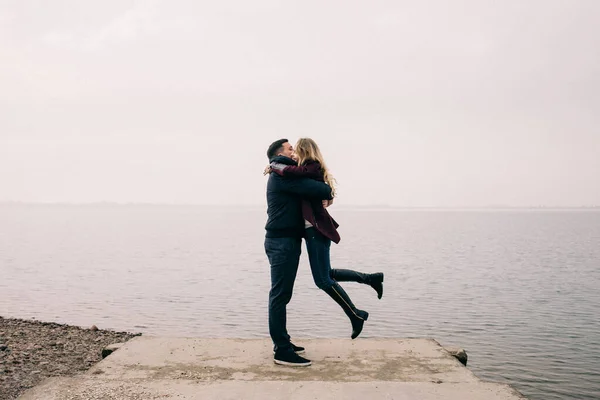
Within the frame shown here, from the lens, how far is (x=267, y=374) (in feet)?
20.9

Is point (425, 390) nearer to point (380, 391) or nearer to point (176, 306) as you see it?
point (380, 391)

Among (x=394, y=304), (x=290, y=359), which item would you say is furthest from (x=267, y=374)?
(x=394, y=304)

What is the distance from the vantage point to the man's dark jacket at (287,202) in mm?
6766

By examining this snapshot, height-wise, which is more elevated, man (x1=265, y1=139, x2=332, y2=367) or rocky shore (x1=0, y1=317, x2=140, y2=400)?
man (x1=265, y1=139, x2=332, y2=367)

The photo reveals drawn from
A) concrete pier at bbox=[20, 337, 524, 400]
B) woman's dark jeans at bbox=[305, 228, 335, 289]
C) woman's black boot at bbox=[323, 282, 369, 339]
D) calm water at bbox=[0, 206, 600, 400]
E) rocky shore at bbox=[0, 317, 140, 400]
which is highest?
woman's dark jeans at bbox=[305, 228, 335, 289]

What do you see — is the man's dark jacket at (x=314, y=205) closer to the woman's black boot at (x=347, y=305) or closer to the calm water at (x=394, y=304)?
the woman's black boot at (x=347, y=305)

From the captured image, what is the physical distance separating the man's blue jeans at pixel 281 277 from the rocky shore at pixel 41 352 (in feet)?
10.9

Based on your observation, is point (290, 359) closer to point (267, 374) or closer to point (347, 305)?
point (267, 374)

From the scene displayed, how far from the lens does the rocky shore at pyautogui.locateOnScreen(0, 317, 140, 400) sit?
820cm

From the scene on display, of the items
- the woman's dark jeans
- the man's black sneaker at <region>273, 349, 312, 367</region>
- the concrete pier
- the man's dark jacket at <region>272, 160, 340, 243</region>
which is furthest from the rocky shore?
the man's dark jacket at <region>272, 160, 340, 243</region>

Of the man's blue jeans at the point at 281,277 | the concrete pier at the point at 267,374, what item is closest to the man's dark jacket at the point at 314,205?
the man's blue jeans at the point at 281,277

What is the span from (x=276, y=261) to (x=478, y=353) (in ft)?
32.0

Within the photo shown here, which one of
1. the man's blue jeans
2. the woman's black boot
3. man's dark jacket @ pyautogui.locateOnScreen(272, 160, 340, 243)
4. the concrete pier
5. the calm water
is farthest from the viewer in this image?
the calm water

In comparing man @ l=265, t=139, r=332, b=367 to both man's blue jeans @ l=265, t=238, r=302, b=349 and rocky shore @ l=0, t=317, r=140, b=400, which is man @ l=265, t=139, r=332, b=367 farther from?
rocky shore @ l=0, t=317, r=140, b=400
